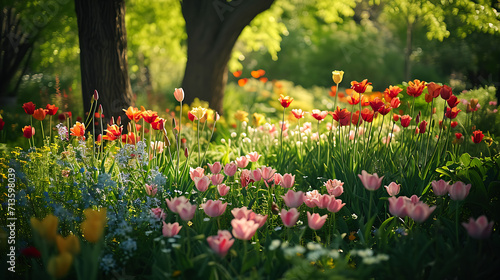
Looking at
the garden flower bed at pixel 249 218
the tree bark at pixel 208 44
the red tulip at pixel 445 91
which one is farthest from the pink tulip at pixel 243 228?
the tree bark at pixel 208 44

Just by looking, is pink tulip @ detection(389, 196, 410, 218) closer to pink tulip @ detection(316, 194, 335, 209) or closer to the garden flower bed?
the garden flower bed

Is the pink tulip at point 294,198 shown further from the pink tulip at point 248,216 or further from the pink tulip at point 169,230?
the pink tulip at point 169,230

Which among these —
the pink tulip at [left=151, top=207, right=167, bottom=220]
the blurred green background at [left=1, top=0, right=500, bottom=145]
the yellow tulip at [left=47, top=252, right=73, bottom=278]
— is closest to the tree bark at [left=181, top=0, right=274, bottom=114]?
the blurred green background at [left=1, top=0, right=500, bottom=145]

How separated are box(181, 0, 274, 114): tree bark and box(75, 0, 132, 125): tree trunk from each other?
220 cm

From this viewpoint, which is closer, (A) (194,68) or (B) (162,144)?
(B) (162,144)

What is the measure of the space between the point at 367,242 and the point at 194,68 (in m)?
5.73

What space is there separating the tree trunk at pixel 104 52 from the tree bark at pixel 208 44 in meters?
2.20

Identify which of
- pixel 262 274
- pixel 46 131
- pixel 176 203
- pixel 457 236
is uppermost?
pixel 176 203

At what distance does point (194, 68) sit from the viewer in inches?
301

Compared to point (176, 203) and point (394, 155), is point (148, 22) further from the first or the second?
point (176, 203)

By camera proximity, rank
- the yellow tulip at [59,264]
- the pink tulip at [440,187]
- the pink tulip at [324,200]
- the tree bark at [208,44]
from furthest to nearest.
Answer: the tree bark at [208,44]
the pink tulip at [440,187]
the pink tulip at [324,200]
the yellow tulip at [59,264]

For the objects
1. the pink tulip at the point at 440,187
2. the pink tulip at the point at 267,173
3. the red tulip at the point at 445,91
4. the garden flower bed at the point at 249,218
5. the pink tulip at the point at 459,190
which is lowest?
the garden flower bed at the point at 249,218

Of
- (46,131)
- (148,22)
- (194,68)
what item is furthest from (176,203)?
(148,22)

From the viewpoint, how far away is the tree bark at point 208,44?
7113 millimetres
